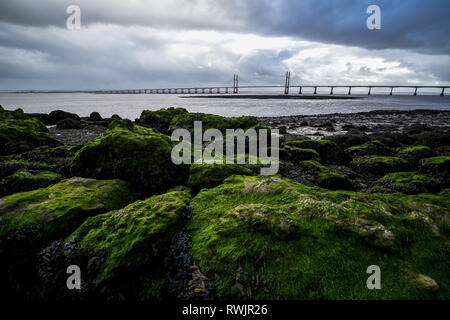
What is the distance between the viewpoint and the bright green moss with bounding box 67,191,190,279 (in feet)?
11.1

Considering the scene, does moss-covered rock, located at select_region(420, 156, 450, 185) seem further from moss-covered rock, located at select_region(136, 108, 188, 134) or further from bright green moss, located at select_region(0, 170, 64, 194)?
moss-covered rock, located at select_region(136, 108, 188, 134)

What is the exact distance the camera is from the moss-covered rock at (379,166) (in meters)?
7.72

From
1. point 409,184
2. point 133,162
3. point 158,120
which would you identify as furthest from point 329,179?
point 158,120

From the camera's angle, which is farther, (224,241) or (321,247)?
(224,241)

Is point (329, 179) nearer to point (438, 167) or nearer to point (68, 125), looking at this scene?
point (438, 167)

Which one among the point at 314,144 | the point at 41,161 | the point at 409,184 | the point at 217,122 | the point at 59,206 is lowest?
the point at 59,206

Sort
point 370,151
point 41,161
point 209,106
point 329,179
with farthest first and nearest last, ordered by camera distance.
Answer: point 209,106 < point 370,151 < point 41,161 < point 329,179

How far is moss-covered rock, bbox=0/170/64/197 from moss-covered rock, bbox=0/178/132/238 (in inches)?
42.4

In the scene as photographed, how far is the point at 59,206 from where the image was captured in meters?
4.35

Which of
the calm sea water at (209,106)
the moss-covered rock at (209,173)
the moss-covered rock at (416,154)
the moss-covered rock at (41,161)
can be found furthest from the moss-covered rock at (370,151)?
the calm sea water at (209,106)

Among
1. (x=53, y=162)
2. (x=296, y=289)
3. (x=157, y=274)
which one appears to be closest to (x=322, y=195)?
(x=296, y=289)

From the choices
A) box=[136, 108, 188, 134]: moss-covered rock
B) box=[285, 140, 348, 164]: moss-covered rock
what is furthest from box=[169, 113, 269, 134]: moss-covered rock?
box=[285, 140, 348, 164]: moss-covered rock

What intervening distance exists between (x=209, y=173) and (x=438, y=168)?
22.6 feet
